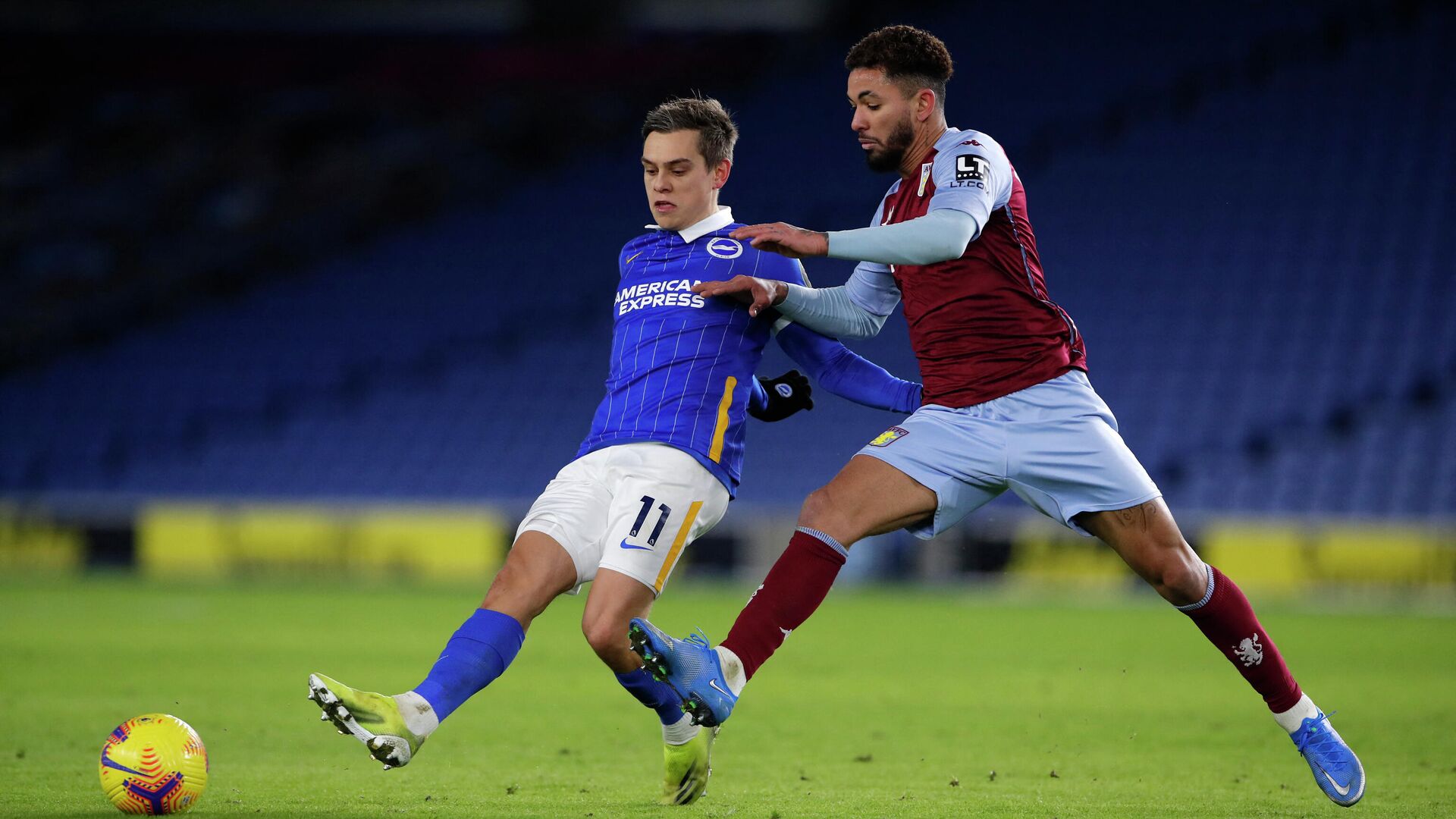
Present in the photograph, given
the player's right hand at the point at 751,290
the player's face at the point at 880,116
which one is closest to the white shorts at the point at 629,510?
the player's right hand at the point at 751,290

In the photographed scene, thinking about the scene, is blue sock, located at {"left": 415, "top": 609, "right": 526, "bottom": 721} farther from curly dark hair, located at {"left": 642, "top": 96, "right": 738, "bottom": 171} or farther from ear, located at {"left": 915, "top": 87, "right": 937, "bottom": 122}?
ear, located at {"left": 915, "top": 87, "right": 937, "bottom": 122}

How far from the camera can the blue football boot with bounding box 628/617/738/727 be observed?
14.6 ft

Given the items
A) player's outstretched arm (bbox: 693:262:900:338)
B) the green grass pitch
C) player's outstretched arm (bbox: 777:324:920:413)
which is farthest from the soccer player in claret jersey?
the green grass pitch

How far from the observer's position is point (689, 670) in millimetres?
4539

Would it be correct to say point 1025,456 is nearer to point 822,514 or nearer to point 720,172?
point 822,514

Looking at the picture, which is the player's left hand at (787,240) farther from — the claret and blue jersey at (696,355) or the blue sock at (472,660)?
the blue sock at (472,660)

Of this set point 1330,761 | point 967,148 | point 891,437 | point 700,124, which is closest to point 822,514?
point 891,437

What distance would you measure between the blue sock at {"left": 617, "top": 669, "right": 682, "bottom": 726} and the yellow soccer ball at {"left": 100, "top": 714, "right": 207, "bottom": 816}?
138 centimetres

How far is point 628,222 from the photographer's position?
23531mm

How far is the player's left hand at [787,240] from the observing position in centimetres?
482

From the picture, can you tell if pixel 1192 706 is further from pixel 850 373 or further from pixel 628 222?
pixel 628 222

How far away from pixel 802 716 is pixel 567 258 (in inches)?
635

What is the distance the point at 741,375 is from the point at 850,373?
455mm

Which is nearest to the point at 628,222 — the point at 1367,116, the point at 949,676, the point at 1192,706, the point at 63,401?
the point at 63,401
